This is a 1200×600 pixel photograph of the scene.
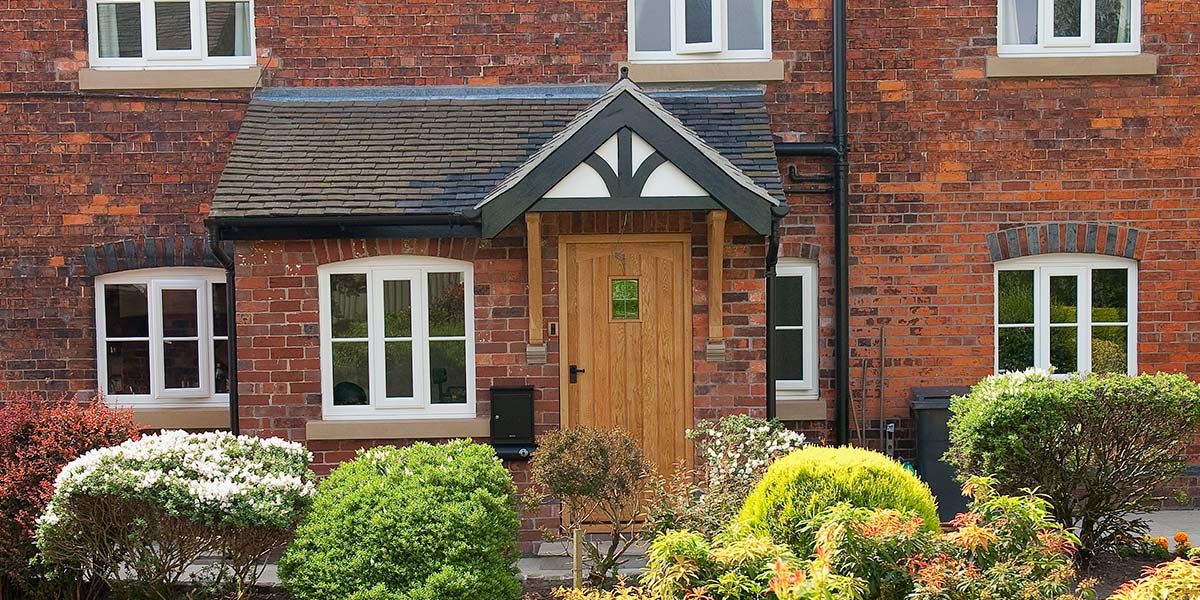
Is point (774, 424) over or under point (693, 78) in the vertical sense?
under

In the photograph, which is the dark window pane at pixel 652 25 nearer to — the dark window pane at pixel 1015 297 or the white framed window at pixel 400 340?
the white framed window at pixel 400 340

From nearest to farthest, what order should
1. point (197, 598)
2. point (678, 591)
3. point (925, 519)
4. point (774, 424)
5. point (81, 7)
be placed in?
point (678, 591)
point (925, 519)
point (197, 598)
point (774, 424)
point (81, 7)

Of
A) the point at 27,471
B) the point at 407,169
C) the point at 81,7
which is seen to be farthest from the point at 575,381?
the point at 81,7

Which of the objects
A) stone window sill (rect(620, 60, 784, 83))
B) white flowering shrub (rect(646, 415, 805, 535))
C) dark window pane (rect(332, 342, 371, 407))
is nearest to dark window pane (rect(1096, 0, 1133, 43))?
stone window sill (rect(620, 60, 784, 83))

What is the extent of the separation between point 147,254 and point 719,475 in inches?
217

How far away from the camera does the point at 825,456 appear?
5.71 meters

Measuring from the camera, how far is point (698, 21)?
908 centimetres

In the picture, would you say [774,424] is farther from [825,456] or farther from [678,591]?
[678,591]

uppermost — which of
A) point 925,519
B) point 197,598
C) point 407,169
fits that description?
point 407,169

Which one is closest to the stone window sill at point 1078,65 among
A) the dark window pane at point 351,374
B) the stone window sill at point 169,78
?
the dark window pane at point 351,374

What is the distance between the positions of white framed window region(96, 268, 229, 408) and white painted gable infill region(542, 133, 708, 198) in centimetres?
375

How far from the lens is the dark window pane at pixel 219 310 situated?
357 inches

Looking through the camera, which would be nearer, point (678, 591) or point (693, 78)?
point (678, 591)

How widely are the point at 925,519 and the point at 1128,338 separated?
4757mm
